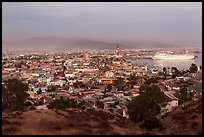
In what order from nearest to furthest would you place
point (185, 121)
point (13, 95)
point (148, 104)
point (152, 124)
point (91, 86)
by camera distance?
point (152, 124), point (185, 121), point (148, 104), point (13, 95), point (91, 86)

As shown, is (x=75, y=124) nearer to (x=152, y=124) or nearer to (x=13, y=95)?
(x=152, y=124)

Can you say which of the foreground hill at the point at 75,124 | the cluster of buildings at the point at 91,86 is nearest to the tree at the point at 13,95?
the cluster of buildings at the point at 91,86

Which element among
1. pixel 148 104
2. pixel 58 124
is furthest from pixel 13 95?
pixel 58 124

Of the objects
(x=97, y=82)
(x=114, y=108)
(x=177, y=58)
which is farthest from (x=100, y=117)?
(x=177, y=58)

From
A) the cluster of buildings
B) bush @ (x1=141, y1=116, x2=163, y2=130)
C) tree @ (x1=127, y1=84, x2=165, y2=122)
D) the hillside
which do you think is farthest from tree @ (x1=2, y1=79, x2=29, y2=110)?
bush @ (x1=141, y1=116, x2=163, y2=130)

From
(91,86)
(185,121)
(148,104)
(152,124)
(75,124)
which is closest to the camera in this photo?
(75,124)

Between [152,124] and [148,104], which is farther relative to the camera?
[148,104]

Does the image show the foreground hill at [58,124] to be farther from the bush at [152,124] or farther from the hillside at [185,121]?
the hillside at [185,121]

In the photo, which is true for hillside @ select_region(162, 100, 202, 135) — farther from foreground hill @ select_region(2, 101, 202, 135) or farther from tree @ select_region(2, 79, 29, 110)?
tree @ select_region(2, 79, 29, 110)

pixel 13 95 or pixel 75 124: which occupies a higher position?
pixel 13 95

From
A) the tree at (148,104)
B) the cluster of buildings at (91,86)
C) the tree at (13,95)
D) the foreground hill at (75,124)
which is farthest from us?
the cluster of buildings at (91,86)

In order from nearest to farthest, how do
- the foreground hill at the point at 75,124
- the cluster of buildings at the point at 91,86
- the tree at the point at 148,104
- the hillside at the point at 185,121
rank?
1. the foreground hill at the point at 75,124
2. the hillside at the point at 185,121
3. the tree at the point at 148,104
4. the cluster of buildings at the point at 91,86
